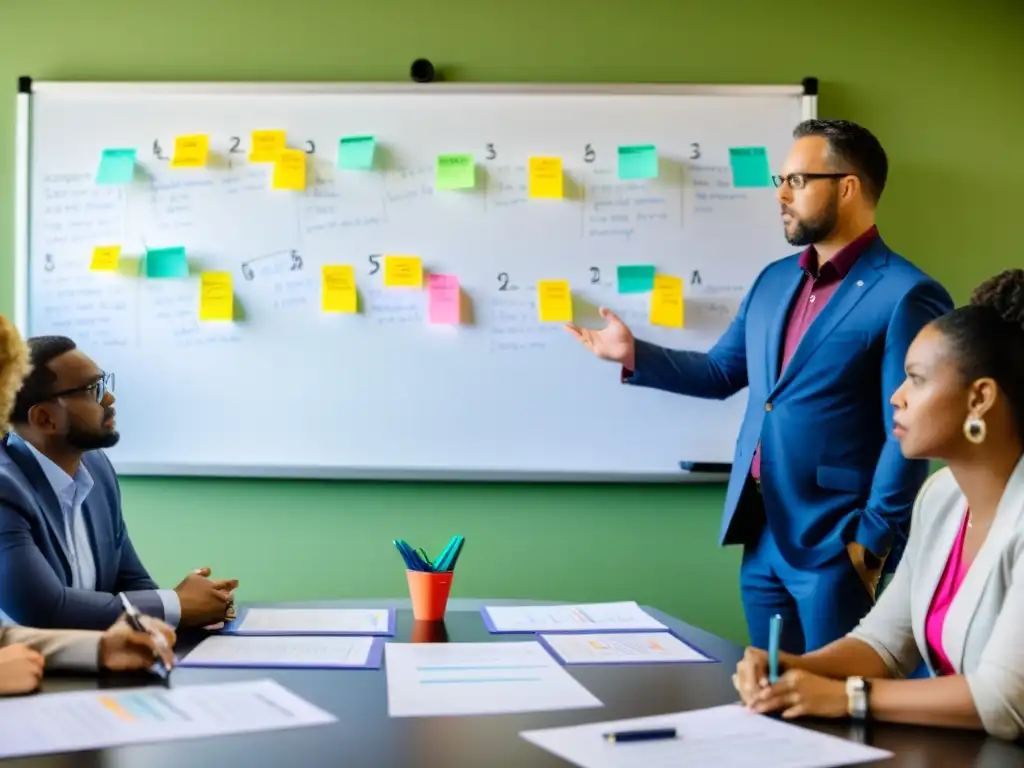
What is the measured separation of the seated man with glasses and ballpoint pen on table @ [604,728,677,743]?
831mm

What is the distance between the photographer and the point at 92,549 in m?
1.80

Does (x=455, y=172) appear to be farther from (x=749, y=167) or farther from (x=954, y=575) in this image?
(x=954, y=575)

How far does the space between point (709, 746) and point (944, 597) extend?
1.68 feet

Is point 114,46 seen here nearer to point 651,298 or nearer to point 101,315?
point 101,315

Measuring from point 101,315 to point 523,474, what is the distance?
4.30 feet

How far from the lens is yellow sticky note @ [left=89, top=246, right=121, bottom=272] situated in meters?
2.80

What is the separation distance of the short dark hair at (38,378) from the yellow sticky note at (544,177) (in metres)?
1.40

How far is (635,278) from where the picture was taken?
9.15 feet

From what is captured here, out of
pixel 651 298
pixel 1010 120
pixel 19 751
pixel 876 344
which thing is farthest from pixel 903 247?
pixel 19 751

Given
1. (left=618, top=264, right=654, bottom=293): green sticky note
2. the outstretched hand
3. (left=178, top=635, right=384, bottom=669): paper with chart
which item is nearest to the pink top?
(left=178, top=635, right=384, bottom=669): paper with chart

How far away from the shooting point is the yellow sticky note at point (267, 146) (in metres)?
2.82

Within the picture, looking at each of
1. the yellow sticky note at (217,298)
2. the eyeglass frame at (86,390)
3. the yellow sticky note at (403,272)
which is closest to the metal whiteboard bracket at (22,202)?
the yellow sticky note at (217,298)

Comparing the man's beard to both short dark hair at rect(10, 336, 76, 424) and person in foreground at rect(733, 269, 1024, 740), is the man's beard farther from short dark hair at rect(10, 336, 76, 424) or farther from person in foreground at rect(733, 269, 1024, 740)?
short dark hair at rect(10, 336, 76, 424)

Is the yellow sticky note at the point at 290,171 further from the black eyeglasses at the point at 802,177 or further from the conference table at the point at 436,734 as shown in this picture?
the conference table at the point at 436,734
